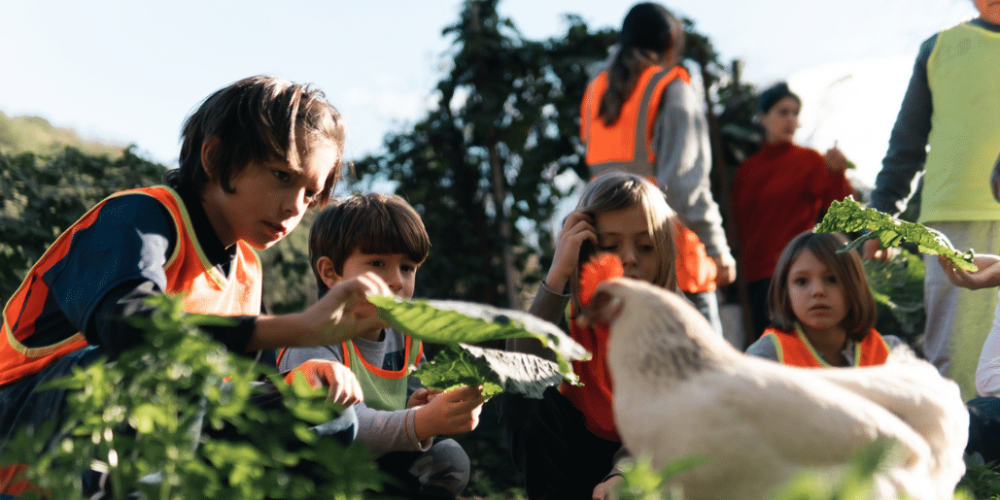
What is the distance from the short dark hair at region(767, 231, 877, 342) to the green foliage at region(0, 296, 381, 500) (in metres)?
2.32

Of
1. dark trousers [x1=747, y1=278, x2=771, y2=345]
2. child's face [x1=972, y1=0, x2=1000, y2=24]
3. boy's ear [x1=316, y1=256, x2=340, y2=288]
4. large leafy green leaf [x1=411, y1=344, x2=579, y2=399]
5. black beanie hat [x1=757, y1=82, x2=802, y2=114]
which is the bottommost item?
dark trousers [x1=747, y1=278, x2=771, y2=345]

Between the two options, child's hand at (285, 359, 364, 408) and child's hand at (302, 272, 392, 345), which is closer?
child's hand at (302, 272, 392, 345)

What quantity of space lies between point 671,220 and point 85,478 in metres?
1.91

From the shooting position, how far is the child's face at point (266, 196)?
6.14 feet

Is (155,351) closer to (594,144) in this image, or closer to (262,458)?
(262,458)

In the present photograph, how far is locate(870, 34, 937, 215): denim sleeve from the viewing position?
10.5 ft

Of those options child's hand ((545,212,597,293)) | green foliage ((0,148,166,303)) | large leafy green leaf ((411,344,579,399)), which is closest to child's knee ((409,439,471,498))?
child's hand ((545,212,597,293))

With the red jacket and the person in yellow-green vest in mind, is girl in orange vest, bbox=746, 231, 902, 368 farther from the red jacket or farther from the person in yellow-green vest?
the red jacket

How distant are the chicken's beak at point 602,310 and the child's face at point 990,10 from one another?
2775 millimetres

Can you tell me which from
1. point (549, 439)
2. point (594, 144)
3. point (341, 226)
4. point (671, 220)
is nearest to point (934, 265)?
point (671, 220)

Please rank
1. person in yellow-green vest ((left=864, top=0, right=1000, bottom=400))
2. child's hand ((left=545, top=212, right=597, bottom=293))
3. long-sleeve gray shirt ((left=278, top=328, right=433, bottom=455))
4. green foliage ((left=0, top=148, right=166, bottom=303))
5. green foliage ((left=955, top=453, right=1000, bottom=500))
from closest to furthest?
green foliage ((left=955, top=453, right=1000, bottom=500)), long-sleeve gray shirt ((left=278, top=328, right=433, bottom=455)), child's hand ((left=545, top=212, right=597, bottom=293)), person in yellow-green vest ((left=864, top=0, right=1000, bottom=400)), green foliage ((left=0, top=148, right=166, bottom=303))

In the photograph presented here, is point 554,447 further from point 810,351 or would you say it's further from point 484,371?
point 810,351

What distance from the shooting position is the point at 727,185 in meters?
5.05

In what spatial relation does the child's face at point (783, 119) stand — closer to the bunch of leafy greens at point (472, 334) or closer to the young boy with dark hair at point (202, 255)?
the young boy with dark hair at point (202, 255)
